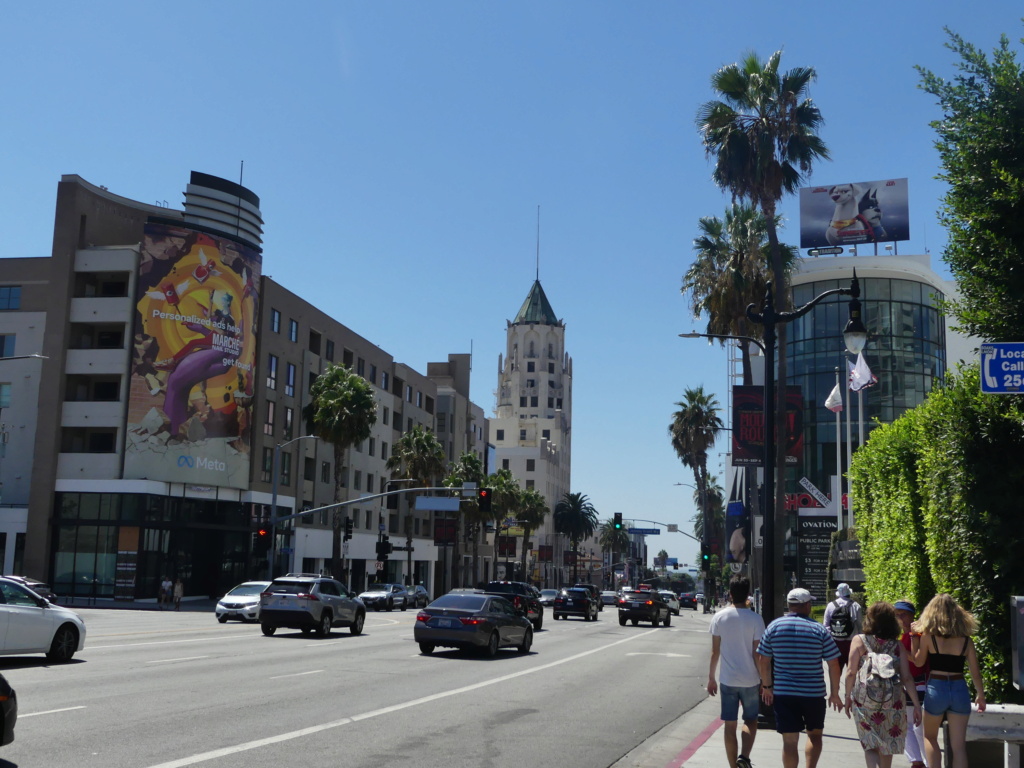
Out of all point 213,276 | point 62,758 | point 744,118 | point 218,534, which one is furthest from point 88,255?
point 62,758

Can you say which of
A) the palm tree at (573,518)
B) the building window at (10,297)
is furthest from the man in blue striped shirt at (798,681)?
the palm tree at (573,518)

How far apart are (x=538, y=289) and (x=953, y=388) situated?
15679 centimetres

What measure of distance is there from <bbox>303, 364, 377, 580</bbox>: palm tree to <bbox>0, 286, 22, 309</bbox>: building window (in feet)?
54.2

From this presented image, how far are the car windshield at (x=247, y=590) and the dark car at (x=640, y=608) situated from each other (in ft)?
55.1

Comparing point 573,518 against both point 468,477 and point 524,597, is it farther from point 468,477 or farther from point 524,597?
point 524,597

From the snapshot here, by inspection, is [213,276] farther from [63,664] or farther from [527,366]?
[527,366]

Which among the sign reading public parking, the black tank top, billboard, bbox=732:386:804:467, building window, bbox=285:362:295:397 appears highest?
building window, bbox=285:362:295:397

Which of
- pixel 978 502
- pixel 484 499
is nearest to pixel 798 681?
pixel 978 502

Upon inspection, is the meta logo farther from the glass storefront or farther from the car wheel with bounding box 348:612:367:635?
the car wheel with bounding box 348:612:367:635

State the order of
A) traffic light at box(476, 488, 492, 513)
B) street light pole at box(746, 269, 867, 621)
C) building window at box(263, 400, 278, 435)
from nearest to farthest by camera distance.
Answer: street light pole at box(746, 269, 867, 621) < traffic light at box(476, 488, 492, 513) < building window at box(263, 400, 278, 435)

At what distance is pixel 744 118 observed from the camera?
29250mm

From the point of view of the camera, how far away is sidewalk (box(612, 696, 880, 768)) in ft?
35.7

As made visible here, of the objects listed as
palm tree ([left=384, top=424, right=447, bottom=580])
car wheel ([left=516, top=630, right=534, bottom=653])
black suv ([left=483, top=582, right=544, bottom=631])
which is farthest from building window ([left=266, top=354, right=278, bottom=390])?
car wheel ([left=516, top=630, right=534, bottom=653])

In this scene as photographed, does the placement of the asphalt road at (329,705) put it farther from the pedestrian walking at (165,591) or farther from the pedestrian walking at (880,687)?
the pedestrian walking at (165,591)
